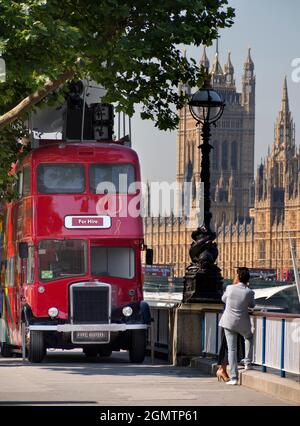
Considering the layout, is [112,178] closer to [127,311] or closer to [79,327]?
[127,311]

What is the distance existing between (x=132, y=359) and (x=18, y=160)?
12.1 ft

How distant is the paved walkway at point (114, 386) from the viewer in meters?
14.4

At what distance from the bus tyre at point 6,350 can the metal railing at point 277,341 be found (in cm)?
967

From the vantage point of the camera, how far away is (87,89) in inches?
998

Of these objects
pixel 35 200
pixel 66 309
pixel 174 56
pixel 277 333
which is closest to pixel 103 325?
pixel 66 309

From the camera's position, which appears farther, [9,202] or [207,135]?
[9,202]

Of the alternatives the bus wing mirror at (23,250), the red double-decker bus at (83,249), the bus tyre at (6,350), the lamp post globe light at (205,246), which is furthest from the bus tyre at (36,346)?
the bus tyre at (6,350)

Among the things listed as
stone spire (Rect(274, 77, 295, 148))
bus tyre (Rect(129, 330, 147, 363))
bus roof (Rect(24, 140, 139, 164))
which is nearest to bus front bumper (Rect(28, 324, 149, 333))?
bus tyre (Rect(129, 330, 147, 363))

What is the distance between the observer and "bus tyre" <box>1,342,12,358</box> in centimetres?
2643

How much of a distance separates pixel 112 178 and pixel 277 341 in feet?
24.3

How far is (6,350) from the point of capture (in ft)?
86.8

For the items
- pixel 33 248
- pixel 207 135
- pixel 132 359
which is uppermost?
pixel 207 135
